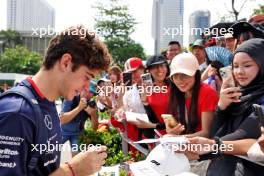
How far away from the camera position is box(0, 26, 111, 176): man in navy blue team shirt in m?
1.53

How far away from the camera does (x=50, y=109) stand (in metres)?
1.81

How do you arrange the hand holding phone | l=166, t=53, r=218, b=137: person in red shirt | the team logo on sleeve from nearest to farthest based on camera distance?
the team logo on sleeve, l=166, t=53, r=218, b=137: person in red shirt, the hand holding phone

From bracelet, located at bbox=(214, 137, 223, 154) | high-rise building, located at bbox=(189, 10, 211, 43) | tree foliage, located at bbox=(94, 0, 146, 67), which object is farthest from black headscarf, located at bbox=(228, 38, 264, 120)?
tree foliage, located at bbox=(94, 0, 146, 67)

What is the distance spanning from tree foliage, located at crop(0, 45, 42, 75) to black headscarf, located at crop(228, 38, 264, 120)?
215ft

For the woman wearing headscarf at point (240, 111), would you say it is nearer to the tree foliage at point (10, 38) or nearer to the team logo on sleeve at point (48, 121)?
the team logo on sleeve at point (48, 121)

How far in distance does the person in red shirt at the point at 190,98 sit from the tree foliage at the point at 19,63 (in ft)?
212

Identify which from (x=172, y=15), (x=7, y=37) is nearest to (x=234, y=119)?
(x=172, y=15)

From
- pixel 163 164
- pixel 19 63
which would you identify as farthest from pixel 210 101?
pixel 19 63

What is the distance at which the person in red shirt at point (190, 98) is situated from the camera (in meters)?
2.96

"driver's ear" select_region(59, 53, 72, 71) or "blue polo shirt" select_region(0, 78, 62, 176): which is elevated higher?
"driver's ear" select_region(59, 53, 72, 71)

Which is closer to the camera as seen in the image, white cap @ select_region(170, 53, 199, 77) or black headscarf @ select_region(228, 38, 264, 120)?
black headscarf @ select_region(228, 38, 264, 120)

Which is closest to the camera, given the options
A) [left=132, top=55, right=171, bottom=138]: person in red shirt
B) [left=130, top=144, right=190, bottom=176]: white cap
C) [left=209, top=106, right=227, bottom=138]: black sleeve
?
[left=130, top=144, right=190, bottom=176]: white cap

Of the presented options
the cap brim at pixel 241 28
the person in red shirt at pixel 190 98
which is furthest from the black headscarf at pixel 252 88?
the cap brim at pixel 241 28

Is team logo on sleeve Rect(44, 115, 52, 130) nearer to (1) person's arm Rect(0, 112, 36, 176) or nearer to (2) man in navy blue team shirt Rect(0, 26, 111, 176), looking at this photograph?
(2) man in navy blue team shirt Rect(0, 26, 111, 176)
